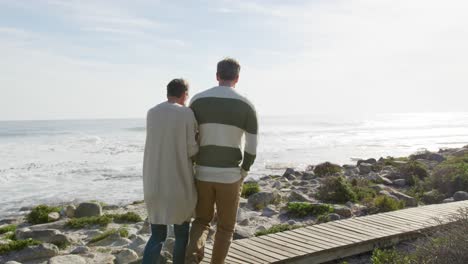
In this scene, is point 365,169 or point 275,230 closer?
point 275,230

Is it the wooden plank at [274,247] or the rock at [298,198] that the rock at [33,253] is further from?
the rock at [298,198]

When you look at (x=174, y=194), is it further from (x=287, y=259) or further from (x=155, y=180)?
(x=287, y=259)

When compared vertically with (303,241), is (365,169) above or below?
below

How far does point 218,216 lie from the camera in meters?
5.21

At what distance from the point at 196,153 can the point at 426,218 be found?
517 cm

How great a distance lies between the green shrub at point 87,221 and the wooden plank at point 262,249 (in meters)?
4.77

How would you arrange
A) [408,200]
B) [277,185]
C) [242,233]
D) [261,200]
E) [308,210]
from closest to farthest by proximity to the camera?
[242,233], [308,210], [408,200], [261,200], [277,185]

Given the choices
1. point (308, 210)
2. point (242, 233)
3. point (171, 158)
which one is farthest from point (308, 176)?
point (171, 158)

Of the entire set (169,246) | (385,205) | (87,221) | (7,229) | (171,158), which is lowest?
(7,229)

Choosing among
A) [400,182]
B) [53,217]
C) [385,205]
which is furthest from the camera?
[400,182]

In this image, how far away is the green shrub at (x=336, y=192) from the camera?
12.2m

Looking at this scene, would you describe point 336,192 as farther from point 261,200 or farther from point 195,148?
point 195,148

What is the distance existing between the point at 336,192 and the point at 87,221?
233 inches

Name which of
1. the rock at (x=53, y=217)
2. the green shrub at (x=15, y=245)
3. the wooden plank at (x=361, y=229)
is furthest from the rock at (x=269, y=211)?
the green shrub at (x=15, y=245)
